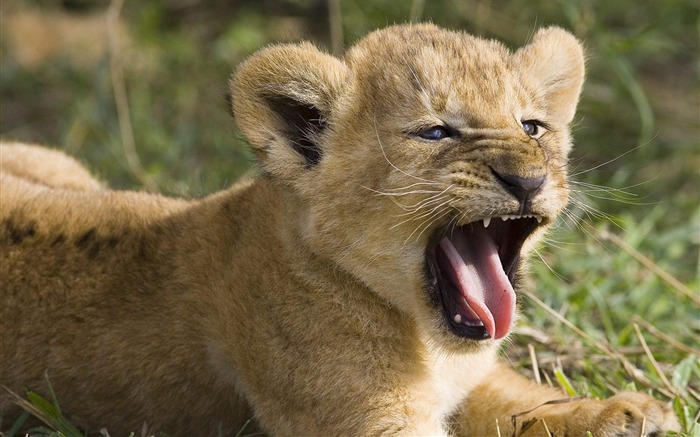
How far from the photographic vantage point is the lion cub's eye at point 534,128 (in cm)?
423

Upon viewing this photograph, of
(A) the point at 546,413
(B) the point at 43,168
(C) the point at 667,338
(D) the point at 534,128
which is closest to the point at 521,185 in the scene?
(D) the point at 534,128

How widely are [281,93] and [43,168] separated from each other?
2.26 meters

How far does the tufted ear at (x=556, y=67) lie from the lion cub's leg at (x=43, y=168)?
2.47 m

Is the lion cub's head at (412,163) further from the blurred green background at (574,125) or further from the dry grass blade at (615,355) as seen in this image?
the dry grass blade at (615,355)

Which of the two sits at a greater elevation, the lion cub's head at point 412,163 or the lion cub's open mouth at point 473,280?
the lion cub's head at point 412,163

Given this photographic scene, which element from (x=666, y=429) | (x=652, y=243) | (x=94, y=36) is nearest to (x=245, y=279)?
(x=666, y=429)

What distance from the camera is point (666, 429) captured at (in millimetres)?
4242

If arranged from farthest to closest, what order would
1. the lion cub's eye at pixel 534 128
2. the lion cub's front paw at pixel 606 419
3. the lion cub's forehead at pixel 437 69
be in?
the lion cub's eye at pixel 534 128 → the lion cub's front paw at pixel 606 419 → the lion cub's forehead at pixel 437 69

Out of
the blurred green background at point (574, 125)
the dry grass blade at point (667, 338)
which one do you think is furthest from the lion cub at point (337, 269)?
the dry grass blade at point (667, 338)

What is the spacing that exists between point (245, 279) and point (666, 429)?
182 cm

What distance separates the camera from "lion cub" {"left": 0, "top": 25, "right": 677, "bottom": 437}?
396 cm

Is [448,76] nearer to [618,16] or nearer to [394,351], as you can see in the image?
[394,351]

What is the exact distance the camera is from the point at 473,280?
396 centimetres

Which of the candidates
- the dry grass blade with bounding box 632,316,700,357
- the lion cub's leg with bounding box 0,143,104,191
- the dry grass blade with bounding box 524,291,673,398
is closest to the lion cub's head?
the dry grass blade with bounding box 524,291,673,398
